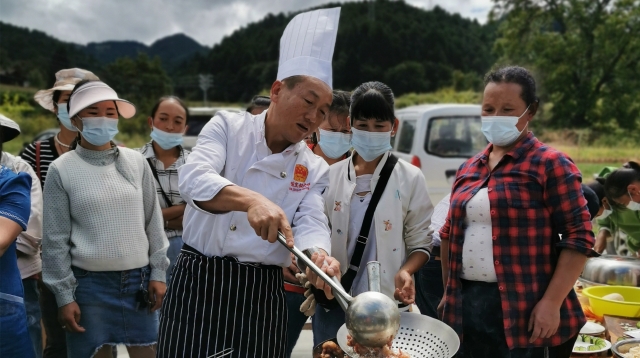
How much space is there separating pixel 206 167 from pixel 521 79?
4.30ft

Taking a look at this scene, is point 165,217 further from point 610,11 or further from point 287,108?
point 610,11

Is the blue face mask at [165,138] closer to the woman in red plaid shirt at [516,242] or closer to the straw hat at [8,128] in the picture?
the straw hat at [8,128]

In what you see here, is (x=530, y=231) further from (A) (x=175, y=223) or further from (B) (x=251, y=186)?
(A) (x=175, y=223)

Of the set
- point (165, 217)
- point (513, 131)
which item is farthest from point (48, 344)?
point (513, 131)

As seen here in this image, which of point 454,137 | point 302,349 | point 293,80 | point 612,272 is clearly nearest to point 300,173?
point 293,80

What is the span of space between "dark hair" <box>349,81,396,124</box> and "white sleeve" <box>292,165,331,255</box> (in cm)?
50

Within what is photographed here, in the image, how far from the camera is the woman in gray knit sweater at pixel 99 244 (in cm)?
252

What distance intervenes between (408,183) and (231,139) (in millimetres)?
886

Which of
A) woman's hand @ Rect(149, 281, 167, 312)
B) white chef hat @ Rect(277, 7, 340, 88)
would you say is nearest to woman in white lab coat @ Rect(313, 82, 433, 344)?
white chef hat @ Rect(277, 7, 340, 88)

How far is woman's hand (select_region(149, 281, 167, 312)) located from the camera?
270 cm

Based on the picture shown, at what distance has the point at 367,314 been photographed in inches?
57.8

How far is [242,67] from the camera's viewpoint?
42938 mm

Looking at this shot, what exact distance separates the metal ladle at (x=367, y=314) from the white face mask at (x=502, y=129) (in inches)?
38.7

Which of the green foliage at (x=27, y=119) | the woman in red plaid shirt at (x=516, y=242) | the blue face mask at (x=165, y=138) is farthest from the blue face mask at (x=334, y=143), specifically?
the green foliage at (x=27, y=119)
